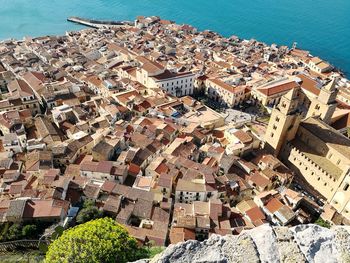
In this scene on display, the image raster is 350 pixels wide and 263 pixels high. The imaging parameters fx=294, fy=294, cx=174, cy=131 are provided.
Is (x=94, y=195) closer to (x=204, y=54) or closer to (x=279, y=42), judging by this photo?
(x=204, y=54)

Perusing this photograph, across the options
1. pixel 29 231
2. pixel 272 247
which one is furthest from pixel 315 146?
pixel 29 231

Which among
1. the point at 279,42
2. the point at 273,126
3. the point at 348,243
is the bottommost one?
the point at 279,42

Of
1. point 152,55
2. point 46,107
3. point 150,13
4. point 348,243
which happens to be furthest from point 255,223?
point 150,13

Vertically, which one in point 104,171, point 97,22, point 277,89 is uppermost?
point 104,171

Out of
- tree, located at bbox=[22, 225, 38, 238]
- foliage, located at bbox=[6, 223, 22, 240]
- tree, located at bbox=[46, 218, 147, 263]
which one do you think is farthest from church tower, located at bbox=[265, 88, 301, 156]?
foliage, located at bbox=[6, 223, 22, 240]

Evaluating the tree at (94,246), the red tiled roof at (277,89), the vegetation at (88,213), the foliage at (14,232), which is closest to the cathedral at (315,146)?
the red tiled roof at (277,89)

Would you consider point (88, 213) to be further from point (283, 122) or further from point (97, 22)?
point (97, 22)
